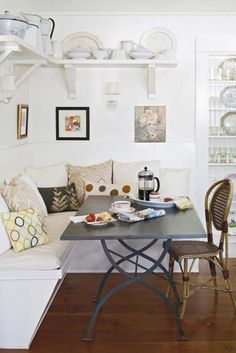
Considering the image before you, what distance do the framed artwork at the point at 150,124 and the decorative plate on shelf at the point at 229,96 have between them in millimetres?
658

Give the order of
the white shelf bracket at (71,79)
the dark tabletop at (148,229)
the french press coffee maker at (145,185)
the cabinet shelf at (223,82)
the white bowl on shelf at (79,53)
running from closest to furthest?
the dark tabletop at (148,229), the french press coffee maker at (145,185), the white bowl on shelf at (79,53), the white shelf bracket at (71,79), the cabinet shelf at (223,82)

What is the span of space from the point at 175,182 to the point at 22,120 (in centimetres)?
157

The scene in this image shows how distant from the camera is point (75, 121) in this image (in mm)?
4789

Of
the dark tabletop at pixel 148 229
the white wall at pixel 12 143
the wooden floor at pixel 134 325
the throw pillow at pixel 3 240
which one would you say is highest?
the white wall at pixel 12 143

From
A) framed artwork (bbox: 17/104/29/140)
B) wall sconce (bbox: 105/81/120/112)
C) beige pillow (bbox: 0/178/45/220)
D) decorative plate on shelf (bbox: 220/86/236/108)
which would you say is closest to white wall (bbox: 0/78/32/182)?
framed artwork (bbox: 17/104/29/140)

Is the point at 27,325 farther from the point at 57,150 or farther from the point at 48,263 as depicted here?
the point at 57,150

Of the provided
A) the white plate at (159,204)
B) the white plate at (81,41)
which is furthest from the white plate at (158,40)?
the white plate at (159,204)

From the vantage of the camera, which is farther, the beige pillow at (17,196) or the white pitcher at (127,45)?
the white pitcher at (127,45)

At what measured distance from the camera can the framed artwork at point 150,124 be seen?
477 cm

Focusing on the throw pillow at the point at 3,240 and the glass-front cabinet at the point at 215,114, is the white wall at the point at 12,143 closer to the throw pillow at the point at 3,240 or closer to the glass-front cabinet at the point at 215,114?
the throw pillow at the point at 3,240

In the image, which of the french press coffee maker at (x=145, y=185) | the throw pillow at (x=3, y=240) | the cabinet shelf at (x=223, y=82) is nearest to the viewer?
the throw pillow at (x=3, y=240)

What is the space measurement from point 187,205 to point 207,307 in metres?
0.78

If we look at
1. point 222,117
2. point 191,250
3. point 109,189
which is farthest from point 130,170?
point 191,250

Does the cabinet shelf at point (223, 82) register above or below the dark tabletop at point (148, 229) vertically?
above
